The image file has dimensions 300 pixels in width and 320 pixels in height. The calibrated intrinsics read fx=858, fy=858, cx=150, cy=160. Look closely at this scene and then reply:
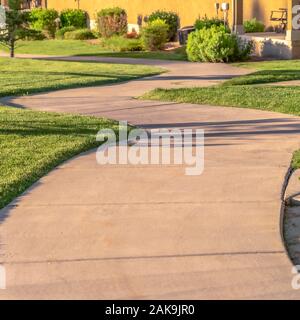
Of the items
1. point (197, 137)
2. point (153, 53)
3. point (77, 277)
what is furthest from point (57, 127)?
point (153, 53)

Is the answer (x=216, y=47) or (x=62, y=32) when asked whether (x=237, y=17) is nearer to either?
(x=216, y=47)

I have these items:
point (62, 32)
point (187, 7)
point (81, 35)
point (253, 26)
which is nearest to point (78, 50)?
point (187, 7)

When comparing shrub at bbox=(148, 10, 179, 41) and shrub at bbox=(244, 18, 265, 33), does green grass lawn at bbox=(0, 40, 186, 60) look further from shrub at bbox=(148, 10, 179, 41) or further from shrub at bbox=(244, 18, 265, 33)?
shrub at bbox=(244, 18, 265, 33)

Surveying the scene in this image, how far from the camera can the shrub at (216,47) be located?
22578mm

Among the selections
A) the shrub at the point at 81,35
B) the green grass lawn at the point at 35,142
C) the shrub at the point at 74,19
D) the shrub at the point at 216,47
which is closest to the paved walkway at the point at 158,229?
the green grass lawn at the point at 35,142

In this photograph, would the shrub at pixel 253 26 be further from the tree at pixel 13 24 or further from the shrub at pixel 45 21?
the shrub at pixel 45 21

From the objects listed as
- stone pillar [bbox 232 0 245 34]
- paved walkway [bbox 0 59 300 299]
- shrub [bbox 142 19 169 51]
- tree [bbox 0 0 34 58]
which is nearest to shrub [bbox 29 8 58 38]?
shrub [bbox 142 19 169 51]

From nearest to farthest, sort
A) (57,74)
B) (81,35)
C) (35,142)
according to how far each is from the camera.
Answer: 1. (35,142)
2. (57,74)
3. (81,35)

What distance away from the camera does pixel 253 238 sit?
6.68 m

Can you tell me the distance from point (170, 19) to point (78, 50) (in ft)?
15.2

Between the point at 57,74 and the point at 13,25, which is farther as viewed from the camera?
the point at 13,25

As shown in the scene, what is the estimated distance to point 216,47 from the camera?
22578mm

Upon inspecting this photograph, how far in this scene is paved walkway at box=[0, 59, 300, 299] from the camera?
5730 millimetres

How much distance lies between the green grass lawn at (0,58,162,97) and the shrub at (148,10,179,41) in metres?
8.42
